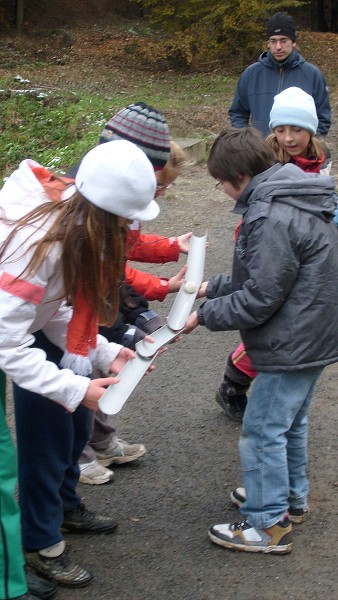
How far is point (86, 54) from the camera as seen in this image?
19406 millimetres

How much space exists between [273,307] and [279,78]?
3.71 meters

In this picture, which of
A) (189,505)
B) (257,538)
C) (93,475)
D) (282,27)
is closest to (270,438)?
(257,538)

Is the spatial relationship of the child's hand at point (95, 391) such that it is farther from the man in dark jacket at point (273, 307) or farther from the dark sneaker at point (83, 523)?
the dark sneaker at point (83, 523)

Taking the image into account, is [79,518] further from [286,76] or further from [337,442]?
[286,76]

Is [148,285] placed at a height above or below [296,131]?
below

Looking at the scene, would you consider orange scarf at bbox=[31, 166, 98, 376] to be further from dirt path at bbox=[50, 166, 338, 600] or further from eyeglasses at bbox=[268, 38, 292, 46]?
eyeglasses at bbox=[268, 38, 292, 46]

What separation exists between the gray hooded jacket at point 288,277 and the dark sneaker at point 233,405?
1.26 meters

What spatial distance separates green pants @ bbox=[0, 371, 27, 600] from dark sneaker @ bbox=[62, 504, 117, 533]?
2.30 ft

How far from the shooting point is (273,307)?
3066 millimetres

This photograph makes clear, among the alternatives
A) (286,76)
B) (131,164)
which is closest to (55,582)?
(131,164)

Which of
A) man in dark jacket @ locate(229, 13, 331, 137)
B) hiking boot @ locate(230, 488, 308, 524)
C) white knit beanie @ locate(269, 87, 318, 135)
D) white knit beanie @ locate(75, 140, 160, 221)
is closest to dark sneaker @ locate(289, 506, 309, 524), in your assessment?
hiking boot @ locate(230, 488, 308, 524)

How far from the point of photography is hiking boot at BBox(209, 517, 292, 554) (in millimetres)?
3320

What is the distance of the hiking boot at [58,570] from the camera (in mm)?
3098

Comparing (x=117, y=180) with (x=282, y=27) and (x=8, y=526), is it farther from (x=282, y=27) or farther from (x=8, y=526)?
(x=282, y=27)
